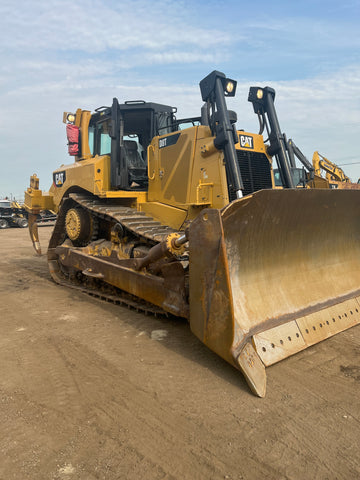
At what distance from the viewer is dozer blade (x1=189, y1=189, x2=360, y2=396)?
292 cm

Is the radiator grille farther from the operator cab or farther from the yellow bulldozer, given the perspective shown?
the operator cab

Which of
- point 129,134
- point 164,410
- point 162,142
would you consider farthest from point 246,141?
point 164,410

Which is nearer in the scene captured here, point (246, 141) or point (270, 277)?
point (270, 277)

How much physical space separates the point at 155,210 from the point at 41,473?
381 cm

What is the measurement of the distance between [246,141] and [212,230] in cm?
240

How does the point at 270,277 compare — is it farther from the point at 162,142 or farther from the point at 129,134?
the point at 129,134

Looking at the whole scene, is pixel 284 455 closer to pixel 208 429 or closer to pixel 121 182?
pixel 208 429

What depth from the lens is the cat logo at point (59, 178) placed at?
666cm

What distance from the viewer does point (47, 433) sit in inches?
89.7

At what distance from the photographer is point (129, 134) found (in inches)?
240

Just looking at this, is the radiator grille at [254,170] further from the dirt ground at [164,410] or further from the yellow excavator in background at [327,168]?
the yellow excavator in background at [327,168]

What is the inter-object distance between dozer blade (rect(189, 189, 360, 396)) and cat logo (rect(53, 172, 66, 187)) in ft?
14.1

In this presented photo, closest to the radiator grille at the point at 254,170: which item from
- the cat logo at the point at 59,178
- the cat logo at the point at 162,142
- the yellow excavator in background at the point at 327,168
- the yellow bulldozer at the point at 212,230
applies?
the yellow bulldozer at the point at 212,230

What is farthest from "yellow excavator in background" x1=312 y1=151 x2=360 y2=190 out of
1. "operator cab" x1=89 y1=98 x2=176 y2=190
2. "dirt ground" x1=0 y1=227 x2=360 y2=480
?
"dirt ground" x1=0 y1=227 x2=360 y2=480
